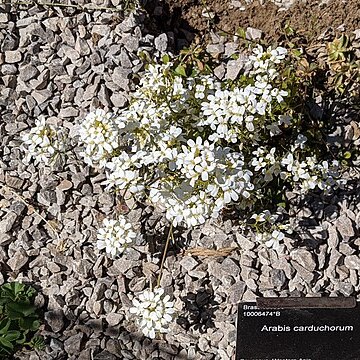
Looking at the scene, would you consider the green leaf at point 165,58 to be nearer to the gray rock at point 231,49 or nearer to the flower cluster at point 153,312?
the gray rock at point 231,49

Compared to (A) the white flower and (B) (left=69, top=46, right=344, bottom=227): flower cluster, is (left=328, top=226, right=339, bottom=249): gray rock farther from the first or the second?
(A) the white flower

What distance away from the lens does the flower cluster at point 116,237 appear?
7.06 ft

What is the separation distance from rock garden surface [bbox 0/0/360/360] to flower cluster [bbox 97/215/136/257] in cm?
39

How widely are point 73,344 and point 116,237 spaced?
515 millimetres

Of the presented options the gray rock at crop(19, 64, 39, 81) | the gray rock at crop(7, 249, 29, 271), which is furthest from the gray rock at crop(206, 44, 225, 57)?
the gray rock at crop(7, 249, 29, 271)

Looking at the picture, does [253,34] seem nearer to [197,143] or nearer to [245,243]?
[245,243]

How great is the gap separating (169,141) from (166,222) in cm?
57

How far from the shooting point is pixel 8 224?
8.56 feet

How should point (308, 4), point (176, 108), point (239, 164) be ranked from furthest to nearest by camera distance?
point (308, 4) < point (176, 108) < point (239, 164)

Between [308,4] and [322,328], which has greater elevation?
[308,4]

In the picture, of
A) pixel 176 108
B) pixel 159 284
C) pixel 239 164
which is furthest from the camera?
pixel 159 284

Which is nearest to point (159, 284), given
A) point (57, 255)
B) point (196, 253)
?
point (196, 253)

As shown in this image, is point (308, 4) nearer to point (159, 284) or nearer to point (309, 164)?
point (309, 164)

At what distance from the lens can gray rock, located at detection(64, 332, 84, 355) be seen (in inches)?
96.1
